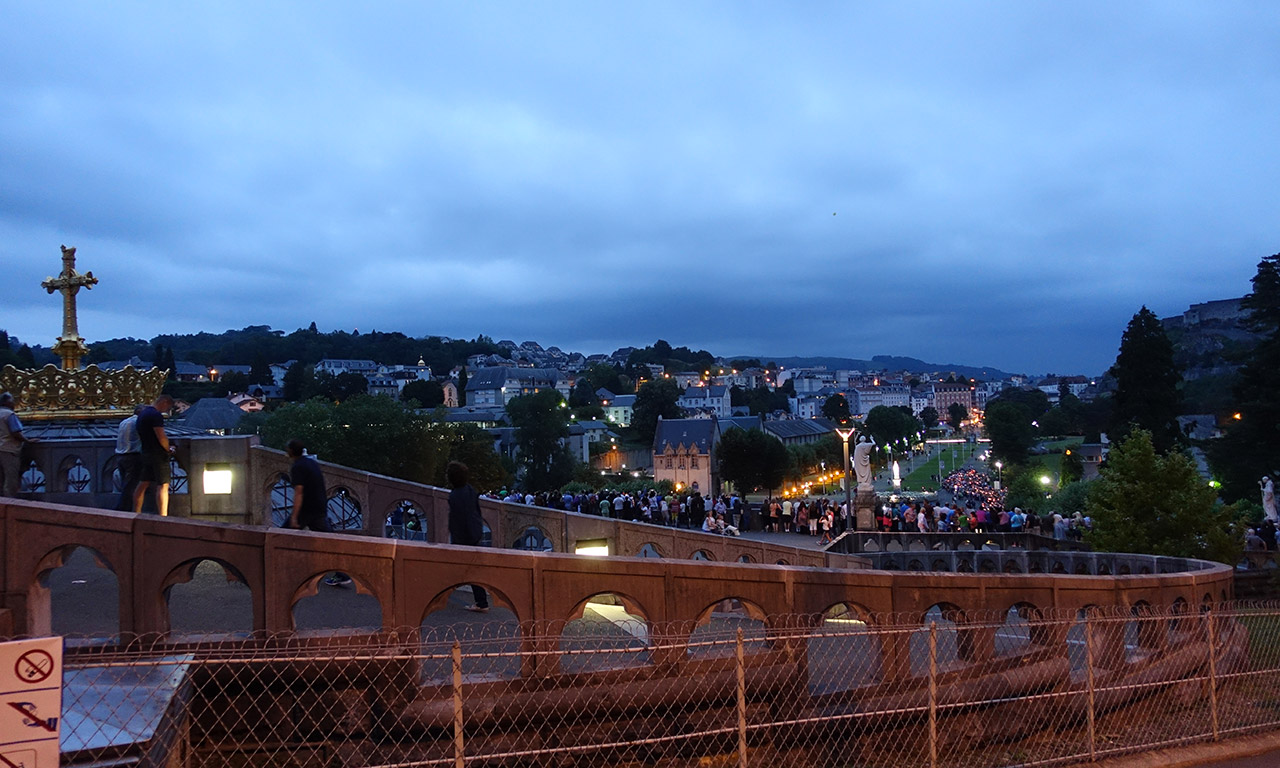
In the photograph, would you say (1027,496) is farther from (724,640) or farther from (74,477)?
(724,640)

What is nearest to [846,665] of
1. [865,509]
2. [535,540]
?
[535,540]

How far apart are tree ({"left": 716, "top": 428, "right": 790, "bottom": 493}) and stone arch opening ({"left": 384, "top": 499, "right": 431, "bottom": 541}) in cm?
5935

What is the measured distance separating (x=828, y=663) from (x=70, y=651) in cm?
649

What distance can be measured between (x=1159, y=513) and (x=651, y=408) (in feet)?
444

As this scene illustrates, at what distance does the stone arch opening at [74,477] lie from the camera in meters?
12.4

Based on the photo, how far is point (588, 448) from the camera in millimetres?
137000

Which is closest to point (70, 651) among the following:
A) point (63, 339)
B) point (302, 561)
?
point (302, 561)

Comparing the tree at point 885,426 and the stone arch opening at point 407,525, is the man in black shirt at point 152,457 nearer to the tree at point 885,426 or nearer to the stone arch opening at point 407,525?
the stone arch opening at point 407,525

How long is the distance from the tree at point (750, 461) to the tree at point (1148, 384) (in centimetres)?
3150

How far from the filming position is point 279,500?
1446 cm

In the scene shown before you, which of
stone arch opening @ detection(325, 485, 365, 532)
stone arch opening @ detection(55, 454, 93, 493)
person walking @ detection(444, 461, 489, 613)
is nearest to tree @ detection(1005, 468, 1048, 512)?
stone arch opening @ detection(325, 485, 365, 532)

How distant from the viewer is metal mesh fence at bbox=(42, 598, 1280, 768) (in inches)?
258

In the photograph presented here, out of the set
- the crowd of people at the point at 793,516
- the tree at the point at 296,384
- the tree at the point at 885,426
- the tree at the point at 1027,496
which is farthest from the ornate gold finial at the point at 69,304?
the tree at the point at 885,426

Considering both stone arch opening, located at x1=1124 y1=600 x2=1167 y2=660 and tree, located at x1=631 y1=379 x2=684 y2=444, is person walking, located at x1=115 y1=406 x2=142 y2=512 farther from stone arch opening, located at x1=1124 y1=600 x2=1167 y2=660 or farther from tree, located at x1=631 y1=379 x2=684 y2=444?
tree, located at x1=631 y1=379 x2=684 y2=444
